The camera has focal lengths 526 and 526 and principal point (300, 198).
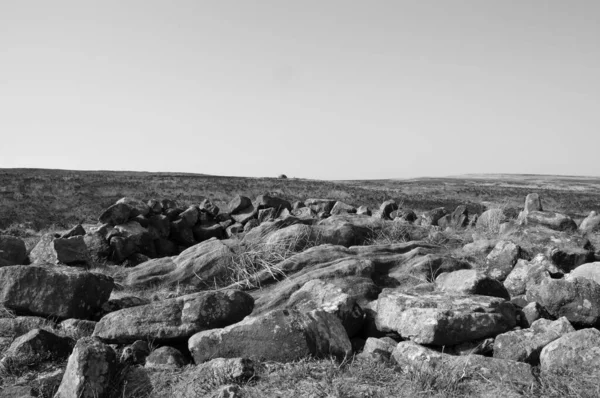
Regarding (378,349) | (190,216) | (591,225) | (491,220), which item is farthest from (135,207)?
(591,225)

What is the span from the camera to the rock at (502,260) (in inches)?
409

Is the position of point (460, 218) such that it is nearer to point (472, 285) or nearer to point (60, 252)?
point (472, 285)

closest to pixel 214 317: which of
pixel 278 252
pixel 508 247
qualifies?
pixel 278 252

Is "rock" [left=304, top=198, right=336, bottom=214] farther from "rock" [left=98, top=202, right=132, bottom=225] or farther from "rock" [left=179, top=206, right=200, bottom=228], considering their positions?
"rock" [left=98, top=202, right=132, bottom=225]

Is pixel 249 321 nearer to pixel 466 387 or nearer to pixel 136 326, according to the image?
pixel 136 326

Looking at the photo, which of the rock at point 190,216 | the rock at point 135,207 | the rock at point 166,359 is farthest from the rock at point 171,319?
the rock at point 190,216

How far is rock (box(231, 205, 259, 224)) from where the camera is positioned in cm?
2027

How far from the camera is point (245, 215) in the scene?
2052cm

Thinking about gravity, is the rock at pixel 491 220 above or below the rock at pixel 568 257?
above

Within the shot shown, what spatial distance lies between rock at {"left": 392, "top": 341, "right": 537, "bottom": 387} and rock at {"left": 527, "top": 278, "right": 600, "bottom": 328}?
185 centimetres

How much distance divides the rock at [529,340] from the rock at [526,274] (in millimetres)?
2444

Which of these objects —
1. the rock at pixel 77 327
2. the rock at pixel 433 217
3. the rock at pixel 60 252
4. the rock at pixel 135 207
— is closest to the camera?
the rock at pixel 77 327

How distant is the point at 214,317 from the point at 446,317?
3.29m

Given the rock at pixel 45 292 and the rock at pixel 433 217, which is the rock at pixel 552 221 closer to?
the rock at pixel 433 217
